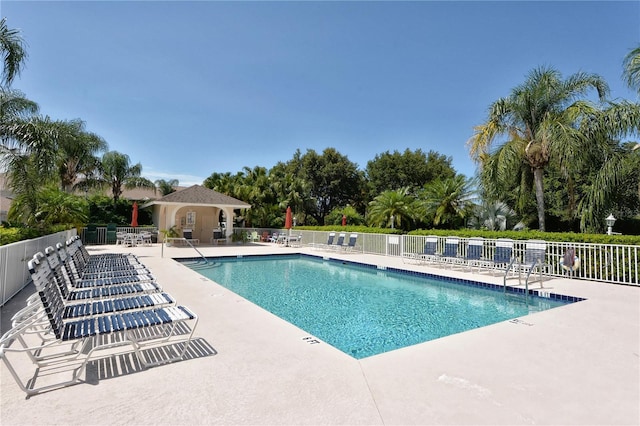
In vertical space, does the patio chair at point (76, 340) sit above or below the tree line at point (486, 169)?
below

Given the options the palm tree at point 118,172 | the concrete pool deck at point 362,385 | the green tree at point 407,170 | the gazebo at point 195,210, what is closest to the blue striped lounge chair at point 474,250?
the concrete pool deck at point 362,385

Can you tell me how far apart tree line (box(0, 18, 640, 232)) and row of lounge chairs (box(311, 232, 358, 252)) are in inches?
170

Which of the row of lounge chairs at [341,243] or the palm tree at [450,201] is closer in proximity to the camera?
the row of lounge chairs at [341,243]

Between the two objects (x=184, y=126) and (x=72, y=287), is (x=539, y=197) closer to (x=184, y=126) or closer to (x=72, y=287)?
(x=72, y=287)

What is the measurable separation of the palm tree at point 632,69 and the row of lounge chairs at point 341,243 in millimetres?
12096

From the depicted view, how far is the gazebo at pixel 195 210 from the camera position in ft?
69.7

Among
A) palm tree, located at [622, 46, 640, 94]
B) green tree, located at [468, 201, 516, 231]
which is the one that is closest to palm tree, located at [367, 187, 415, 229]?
green tree, located at [468, 201, 516, 231]

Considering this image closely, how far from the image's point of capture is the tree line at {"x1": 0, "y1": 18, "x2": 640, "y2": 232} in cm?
987

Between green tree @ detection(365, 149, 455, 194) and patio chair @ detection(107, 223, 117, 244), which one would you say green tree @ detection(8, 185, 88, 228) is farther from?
green tree @ detection(365, 149, 455, 194)

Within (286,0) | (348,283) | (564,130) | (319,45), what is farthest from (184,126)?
(564,130)

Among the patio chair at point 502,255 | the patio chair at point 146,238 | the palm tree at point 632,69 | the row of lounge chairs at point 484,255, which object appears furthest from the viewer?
the patio chair at point 146,238

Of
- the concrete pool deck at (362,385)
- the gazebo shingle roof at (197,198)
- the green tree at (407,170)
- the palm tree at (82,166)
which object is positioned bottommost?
the concrete pool deck at (362,385)

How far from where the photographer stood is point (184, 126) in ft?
73.8

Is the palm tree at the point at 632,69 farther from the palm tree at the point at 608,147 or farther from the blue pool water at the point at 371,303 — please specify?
the blue pool water at the point at 371,303
